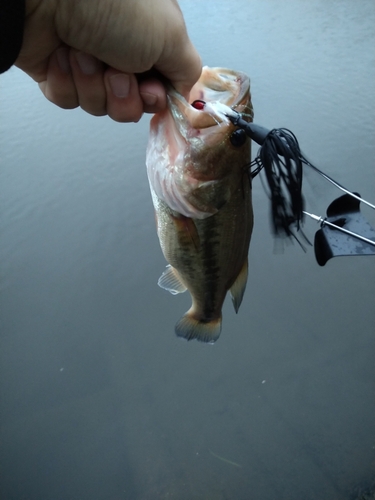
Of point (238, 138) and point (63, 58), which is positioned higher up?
point (63, 58)

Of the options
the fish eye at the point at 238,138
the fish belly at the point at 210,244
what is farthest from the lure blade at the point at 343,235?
the fish eye at the point at 238,138

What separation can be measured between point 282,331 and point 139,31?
1901 millimetres

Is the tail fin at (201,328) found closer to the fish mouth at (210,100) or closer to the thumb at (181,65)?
the fish mouth at (210,100)

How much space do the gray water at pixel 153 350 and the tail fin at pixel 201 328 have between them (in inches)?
23.5

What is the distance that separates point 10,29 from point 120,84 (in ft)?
0.86

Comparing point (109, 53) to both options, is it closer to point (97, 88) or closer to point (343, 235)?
point (97, 88)

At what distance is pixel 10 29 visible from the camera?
0.67m

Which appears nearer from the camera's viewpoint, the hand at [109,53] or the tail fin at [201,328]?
the hand at [109,53]

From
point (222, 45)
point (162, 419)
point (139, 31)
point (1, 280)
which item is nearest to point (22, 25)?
point (139, 31)

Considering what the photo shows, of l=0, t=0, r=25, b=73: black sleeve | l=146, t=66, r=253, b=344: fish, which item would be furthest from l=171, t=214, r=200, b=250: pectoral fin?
Answer: l=0, t=0, r=25, b=73: black sleeve

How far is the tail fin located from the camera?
4.87 ft

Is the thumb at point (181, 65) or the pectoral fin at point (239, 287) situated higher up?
the thumb at point (181, 65)

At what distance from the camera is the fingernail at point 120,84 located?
0.87m

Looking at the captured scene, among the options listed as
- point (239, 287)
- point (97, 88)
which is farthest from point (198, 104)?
point (239, 287)
